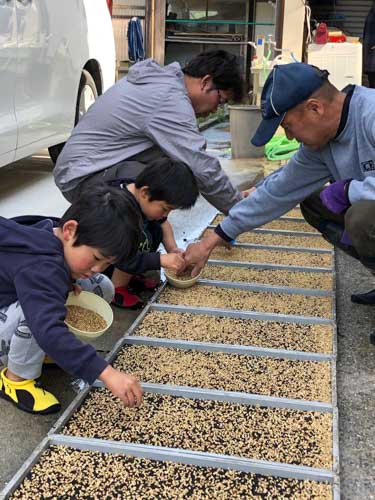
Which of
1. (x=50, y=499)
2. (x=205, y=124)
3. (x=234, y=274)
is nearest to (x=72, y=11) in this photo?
(x=234, y=274)

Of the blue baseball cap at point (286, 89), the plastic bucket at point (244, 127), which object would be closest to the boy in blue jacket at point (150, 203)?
the blue baseball cap at point (286, 89)

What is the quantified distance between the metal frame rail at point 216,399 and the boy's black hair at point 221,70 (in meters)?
0.85

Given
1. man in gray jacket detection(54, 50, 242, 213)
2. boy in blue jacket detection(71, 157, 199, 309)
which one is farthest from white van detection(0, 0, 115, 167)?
boy in blue jacket detection(71, 157, 199, 309)

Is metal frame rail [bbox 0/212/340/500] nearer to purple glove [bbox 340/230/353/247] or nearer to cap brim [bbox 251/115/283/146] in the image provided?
purple glove [bbox 340/230/353/247]

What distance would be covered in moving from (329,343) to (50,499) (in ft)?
3.54

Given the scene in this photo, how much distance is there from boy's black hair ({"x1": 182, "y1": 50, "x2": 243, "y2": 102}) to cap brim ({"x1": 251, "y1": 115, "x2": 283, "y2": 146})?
586mm

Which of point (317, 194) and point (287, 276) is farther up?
point (317, 194)

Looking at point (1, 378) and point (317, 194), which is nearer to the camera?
point (1, 378)

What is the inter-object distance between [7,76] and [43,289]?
1987mm

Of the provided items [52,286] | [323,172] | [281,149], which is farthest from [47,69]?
[281,149]

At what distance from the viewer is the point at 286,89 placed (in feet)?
6.21

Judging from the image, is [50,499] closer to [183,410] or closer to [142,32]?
[183,410]

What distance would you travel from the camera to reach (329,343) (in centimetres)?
202

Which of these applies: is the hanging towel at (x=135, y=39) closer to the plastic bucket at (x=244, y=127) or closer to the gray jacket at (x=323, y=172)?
the plastic bucket at (x=244, y=127)
